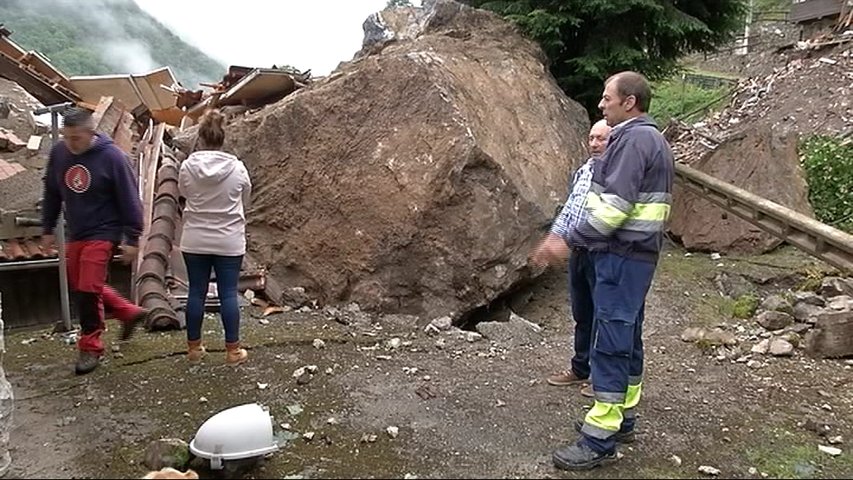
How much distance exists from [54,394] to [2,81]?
307 inches

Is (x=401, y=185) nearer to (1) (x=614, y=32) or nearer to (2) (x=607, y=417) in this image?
(2) (x=607, y=417)

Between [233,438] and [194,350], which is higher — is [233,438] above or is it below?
above

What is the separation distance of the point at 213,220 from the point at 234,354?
85 centimetres

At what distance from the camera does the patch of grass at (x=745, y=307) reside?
226 inches

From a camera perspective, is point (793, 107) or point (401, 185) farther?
point (793, 107)

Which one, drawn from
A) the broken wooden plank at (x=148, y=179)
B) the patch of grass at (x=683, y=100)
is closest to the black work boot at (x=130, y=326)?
the broken wooden plank at (x=148, y=179)

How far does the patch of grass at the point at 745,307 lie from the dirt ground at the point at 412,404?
71 cm

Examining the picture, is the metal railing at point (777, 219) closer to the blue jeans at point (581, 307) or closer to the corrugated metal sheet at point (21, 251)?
the blue jeans at point (581, 307)

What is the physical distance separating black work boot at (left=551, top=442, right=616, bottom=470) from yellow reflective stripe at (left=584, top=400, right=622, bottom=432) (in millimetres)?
127

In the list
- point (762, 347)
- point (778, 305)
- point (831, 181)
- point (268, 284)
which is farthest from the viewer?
point (831, 181)

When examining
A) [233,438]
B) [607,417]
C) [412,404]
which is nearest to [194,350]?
[412,404]

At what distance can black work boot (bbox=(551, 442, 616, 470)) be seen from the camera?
3.18m

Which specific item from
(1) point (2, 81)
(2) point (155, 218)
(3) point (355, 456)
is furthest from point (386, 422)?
(1) point (2, 81)

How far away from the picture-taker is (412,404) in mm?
3949
